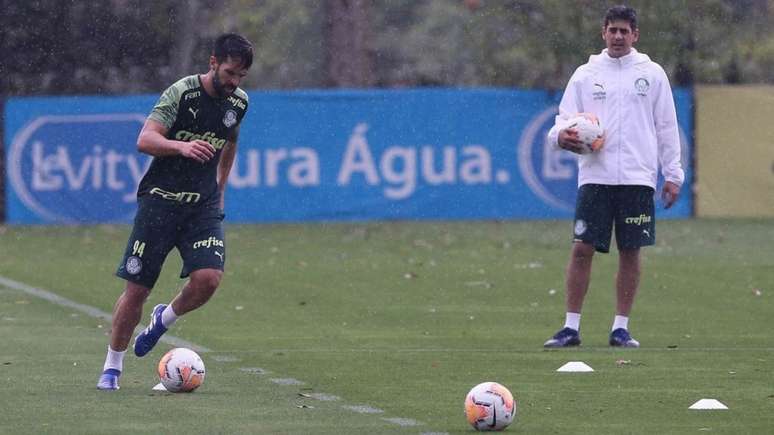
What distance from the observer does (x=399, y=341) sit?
492 inches

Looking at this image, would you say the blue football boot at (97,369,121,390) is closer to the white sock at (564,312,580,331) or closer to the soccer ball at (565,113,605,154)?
the white sock at (564,312,580,331)

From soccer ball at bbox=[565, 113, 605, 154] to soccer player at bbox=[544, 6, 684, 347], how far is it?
0.26 ft

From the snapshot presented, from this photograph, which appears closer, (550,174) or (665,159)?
(665,159)

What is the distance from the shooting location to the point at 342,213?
2527 cm

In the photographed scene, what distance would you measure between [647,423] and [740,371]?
2231 millimetres

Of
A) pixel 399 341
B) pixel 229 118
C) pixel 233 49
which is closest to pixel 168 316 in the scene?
pixel 229 118

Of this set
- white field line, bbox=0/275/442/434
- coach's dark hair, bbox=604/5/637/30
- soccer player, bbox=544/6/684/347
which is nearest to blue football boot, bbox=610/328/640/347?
soccer player, bbox=544/6/684/347

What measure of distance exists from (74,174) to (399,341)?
13.2 meters

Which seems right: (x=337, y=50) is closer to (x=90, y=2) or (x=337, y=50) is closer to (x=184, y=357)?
(x=90, y=2)

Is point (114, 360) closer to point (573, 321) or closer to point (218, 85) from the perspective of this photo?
point (218, 85)

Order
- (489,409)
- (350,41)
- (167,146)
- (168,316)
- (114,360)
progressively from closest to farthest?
1. (489,409)
2. (167,146)
3. (114,360)
4. (168,316)
5. (350,41)

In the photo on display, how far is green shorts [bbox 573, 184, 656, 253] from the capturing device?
12.1 meters

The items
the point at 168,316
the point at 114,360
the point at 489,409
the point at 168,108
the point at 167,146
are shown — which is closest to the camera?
the point at 489,409

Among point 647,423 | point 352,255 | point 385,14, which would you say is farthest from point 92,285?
point 385,14
